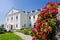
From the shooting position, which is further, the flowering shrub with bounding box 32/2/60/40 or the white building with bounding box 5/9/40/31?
the white building with bounding box 5/9/40/31

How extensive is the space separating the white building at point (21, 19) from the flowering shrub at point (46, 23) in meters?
48.7

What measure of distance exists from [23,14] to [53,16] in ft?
167

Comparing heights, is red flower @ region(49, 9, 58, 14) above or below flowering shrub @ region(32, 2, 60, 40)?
above

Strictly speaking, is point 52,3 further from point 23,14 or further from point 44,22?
point 23,14

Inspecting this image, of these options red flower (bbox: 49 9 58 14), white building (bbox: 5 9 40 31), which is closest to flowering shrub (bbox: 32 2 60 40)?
red flower (bbox: 49 9 58 14)

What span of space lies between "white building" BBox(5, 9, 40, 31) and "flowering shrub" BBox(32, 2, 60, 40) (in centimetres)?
4873

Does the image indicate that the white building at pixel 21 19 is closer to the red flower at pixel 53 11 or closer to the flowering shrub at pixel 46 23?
the flowering shrub at pixel 46 23

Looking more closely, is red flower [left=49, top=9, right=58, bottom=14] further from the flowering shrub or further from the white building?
the white building

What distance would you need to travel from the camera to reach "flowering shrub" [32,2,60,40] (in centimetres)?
736

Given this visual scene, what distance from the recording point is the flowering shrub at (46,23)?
7.36m

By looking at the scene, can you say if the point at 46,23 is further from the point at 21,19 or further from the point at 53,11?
the point at 21,19

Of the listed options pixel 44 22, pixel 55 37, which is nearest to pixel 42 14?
pixel 44 22

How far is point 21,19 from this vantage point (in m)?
57.6

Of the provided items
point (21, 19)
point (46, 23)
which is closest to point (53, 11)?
point (46, 23)
